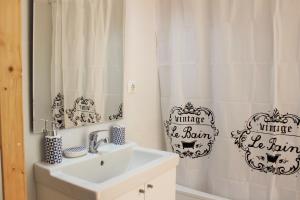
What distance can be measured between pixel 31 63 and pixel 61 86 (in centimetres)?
22

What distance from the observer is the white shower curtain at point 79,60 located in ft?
4.87

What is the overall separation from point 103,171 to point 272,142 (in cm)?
109

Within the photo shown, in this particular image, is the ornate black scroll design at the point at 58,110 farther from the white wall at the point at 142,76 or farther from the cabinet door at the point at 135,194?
the cabinet door at the point at 135,194

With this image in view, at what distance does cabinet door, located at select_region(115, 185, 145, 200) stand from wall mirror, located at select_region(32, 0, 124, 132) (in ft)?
1.70

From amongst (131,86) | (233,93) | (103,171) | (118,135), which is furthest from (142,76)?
(103,171)

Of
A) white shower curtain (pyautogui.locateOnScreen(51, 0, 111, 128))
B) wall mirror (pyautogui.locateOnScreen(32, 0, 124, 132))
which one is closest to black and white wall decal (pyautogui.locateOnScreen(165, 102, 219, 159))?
wall mirror (pyautogui.locateOnScreen(32, 0, 124, 132))

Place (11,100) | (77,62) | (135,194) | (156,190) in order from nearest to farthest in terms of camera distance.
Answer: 1. (11,100)
2. (135,194)
3. (156,190)
4. (77,62)

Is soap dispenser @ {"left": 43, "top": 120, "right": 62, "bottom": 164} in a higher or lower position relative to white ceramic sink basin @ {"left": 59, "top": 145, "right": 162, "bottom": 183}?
higher

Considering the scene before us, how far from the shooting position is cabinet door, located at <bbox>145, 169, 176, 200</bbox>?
4.68ft

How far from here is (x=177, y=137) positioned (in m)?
2.14

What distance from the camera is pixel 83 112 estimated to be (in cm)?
163

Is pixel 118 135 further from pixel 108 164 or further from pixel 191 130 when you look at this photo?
pixel 191 130

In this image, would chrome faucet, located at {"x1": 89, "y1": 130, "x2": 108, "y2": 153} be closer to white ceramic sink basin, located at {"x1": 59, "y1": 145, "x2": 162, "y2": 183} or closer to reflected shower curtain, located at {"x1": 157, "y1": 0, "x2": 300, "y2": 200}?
white ceramic sink basin, located at {"x1": 59, "y1": 145, "x2": 162, "y2": 183}

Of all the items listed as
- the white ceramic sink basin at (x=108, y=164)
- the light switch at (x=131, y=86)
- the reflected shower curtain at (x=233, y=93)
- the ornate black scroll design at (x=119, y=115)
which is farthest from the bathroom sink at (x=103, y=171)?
the reflected shower curtain at (x=233, y=93)
